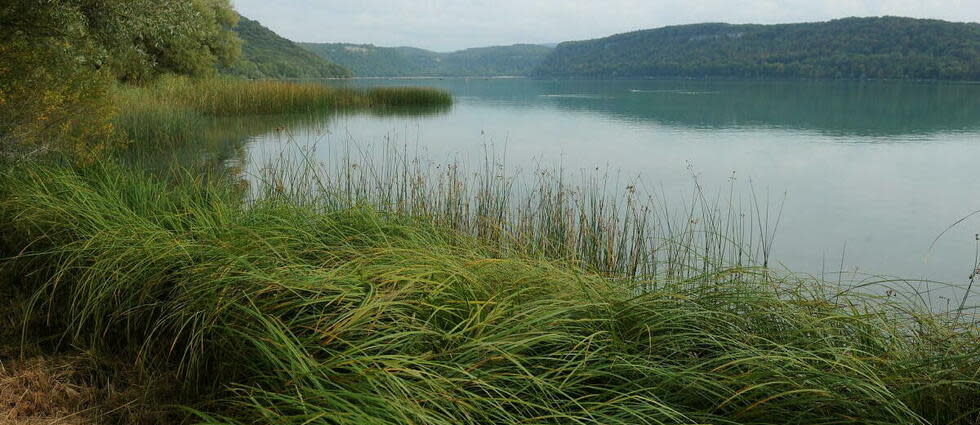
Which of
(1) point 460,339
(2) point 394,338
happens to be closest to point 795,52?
(1) point 460,339

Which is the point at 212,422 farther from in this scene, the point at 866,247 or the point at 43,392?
the point at 866,247

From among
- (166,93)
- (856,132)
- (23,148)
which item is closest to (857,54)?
(856,132)

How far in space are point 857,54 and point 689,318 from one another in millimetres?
70771

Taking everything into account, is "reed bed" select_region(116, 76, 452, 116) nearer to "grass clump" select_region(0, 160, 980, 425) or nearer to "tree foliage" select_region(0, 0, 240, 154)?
"tree foliage" select_region(0, 0, 240, 154)

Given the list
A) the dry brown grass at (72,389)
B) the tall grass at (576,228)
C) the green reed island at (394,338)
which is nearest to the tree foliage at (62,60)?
the tall grass at (576,228)

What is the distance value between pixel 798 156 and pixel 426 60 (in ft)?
513

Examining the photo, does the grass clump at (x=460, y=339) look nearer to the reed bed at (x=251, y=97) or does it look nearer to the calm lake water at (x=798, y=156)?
the calm lake water at (x=798, y=156)

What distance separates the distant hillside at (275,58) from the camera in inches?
2442

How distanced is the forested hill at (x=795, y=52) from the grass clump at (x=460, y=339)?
190 ft

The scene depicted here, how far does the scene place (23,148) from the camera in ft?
19.3

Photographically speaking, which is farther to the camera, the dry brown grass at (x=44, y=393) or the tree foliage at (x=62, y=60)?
the tree foliage at (x=62, y=60)

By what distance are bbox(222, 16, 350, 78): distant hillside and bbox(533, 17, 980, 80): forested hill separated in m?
37.1

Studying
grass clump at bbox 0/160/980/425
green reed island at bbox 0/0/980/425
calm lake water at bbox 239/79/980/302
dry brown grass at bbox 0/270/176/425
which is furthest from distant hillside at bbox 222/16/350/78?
dry brown grass at bbox 0/270/176/425

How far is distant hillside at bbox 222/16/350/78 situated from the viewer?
62.0 m
